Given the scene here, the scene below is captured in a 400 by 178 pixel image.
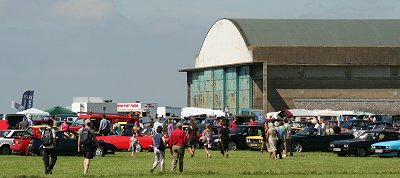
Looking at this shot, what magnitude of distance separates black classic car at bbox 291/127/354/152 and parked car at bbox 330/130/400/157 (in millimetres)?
4643

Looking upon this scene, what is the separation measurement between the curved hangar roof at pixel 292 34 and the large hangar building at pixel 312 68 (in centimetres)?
10

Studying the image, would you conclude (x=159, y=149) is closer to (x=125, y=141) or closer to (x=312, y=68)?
(x=125, y=141)

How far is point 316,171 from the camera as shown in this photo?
32.0 meters

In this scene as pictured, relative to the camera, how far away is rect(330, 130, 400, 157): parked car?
46.8 meters

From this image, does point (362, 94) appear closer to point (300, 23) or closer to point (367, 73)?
point (367, 73)

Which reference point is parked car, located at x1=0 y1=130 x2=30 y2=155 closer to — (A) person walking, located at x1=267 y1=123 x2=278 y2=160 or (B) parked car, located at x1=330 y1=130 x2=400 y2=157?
(A) person walking, located at x1=267 y1=123 x2=278 y2=160

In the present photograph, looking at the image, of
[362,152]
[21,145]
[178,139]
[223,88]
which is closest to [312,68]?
[223,88]

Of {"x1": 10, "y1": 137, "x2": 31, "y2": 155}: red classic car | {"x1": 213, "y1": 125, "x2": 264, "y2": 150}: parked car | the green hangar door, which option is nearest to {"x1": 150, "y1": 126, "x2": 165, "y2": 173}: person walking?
{"x1": 10, "y1": 137, "x2": 31, "y2": 155}: red classic car

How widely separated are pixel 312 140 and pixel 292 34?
61.4 metres

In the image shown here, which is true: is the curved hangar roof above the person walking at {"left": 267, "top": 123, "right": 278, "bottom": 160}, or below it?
above

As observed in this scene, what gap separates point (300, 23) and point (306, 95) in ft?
36.2

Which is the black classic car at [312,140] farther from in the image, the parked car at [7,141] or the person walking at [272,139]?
the parked car at [7,141]

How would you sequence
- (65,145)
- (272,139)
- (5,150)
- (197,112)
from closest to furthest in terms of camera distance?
(272,139) → (65,145) → (5,150) → (197,112)

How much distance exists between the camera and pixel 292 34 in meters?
113
